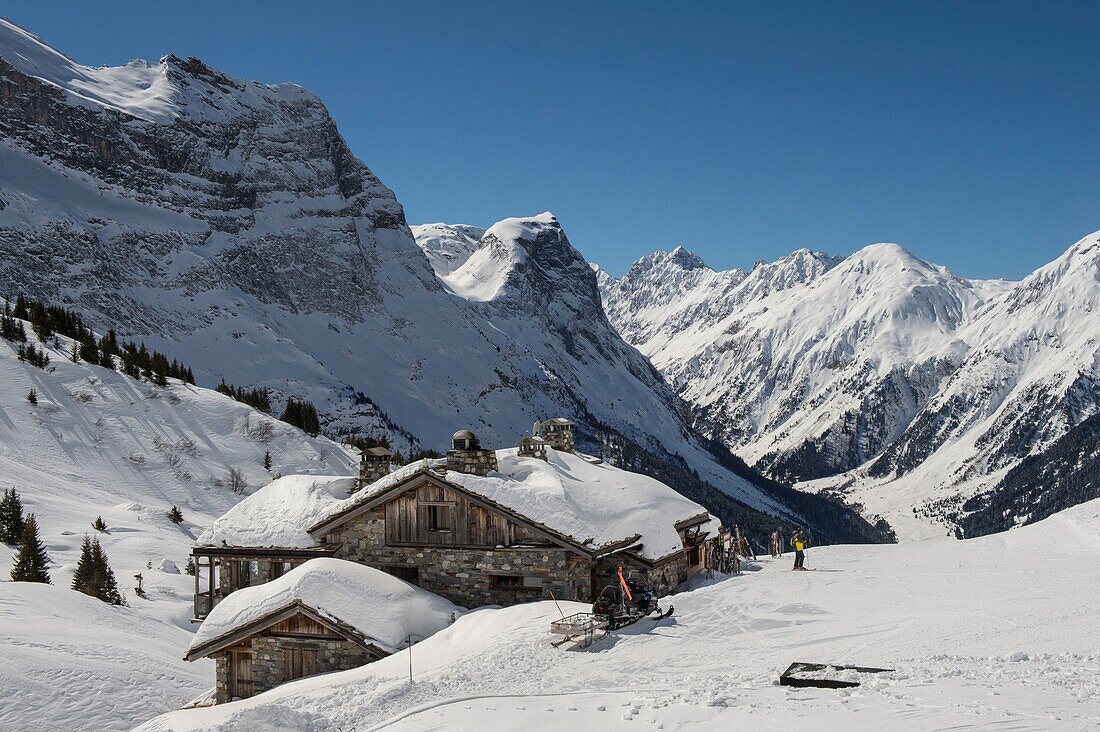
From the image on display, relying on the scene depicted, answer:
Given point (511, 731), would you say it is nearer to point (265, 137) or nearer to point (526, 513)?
point (526, 513)

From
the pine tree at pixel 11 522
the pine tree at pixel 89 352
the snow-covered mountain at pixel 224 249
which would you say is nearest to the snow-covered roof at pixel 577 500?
the pine tree at pixel 11 522

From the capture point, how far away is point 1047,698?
13719 millimetres

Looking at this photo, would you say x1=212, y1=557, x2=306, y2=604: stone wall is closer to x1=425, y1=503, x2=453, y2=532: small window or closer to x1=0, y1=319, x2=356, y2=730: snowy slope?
x1=0, y1=319, x2=356, y2=730: snowy slope

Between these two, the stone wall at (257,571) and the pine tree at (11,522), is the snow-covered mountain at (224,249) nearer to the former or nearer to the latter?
the pine tree at (11,522)

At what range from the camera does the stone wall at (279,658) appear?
2422cm

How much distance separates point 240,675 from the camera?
25344 mm

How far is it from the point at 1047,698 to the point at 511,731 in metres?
8.46

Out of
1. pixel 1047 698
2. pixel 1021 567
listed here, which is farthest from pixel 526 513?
pixel 1021 567

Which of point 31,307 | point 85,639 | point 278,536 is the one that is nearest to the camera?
point 85,639

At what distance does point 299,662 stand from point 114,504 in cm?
3490

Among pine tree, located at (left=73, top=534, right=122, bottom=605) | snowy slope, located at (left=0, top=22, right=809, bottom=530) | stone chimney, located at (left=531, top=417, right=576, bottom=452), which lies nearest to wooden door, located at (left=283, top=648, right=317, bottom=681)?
pine tree, located at (left=73, top=534, right=122, bottom=605)

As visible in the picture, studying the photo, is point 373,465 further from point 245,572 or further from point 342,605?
point 342,605

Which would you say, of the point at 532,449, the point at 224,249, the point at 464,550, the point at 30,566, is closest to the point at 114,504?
the point at 30,566

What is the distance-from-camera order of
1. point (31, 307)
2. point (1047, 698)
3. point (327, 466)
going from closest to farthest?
point (1047, 698) → point (327, 466) → point (31, 307)
